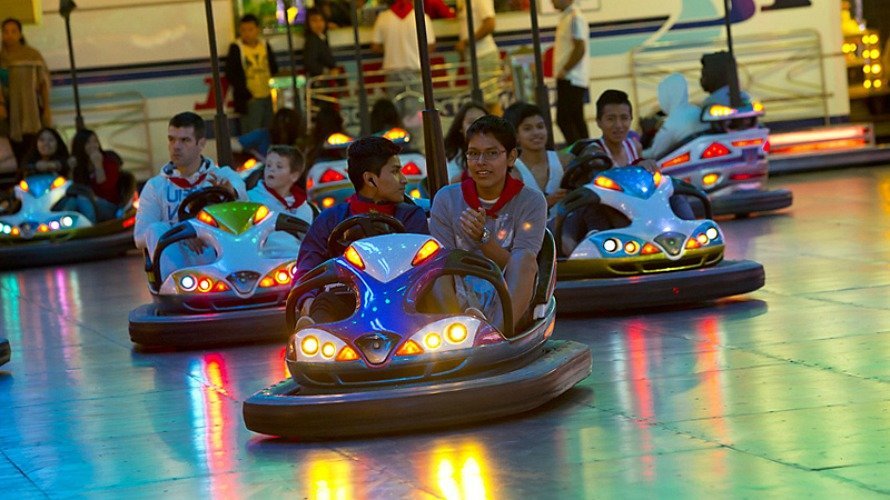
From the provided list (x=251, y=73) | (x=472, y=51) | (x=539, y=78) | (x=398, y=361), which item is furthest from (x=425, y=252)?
(x=251, y=73)

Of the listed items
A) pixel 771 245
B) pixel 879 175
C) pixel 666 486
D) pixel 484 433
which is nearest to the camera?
pixel 666 486

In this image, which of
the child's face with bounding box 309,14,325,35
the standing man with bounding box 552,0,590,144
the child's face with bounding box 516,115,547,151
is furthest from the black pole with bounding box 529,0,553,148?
the child's face with bounding box 309,14,325,35

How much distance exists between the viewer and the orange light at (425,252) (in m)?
4.80

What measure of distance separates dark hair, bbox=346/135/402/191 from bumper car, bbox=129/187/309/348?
1.59 meters

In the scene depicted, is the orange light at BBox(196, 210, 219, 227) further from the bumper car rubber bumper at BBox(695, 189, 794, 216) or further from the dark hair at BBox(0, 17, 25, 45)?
the dark hair at BBox(0, 17, 25, 45)

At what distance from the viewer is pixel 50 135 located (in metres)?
12.3

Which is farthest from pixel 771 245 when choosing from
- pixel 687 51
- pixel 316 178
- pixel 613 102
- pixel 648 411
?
pixel 687 51

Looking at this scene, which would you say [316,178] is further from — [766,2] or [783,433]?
[783,433]

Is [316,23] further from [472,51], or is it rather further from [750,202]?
[472,51]

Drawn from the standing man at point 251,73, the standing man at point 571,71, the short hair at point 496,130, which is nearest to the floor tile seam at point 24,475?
the short hair at point 496,130

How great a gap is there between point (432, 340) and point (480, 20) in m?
9.90

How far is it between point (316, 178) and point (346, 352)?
291 inches

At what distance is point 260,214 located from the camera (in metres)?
7.21

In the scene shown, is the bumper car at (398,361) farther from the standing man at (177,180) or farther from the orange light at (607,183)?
the standing man at (177,180)
